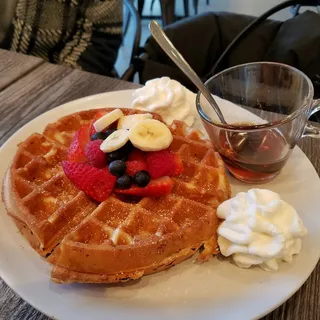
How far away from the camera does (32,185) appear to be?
3.74ft

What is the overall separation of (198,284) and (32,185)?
50 cm

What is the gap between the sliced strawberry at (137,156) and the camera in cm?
112

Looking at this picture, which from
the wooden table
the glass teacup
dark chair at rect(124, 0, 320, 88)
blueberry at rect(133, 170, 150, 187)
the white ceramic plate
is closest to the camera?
the white ceramic plate

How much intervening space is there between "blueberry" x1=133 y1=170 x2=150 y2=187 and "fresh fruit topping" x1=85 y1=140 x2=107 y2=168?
11 centimetres

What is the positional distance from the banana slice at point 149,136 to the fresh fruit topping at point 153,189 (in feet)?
0.29

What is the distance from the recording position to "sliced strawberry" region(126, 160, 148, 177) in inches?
42.6

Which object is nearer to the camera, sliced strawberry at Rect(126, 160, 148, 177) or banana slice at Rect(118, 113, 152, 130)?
sliced strawberry at Rect(126, 160, 148, 177)

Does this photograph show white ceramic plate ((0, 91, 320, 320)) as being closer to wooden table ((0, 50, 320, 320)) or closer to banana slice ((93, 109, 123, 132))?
banana slice ((93, 109, 123, 132))

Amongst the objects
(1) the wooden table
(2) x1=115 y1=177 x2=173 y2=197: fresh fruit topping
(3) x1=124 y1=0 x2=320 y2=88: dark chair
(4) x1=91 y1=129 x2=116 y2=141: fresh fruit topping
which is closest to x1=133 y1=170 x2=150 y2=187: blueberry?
(2) x1=115 y1=177 x2=173 y2=197: fresh fruit topping

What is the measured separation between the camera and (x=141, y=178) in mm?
1055

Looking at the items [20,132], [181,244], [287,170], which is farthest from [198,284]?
[20,132]

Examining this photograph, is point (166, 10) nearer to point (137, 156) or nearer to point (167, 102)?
point (167, 102)

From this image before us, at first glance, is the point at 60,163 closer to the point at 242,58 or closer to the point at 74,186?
the point at 74,186

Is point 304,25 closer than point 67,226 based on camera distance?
No
